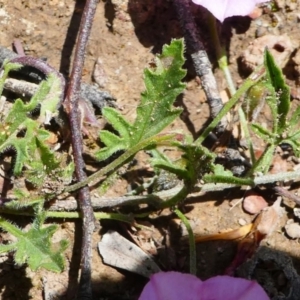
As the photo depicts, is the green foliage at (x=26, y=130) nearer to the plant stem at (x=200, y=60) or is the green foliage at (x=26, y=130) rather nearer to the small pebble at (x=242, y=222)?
the plant stem at (x=200, y=60)

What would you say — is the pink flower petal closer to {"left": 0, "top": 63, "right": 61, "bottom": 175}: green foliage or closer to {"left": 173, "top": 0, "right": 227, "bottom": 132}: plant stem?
{"left": 0, "top": 63, "right": 61, "bottom": 175}: green foliage

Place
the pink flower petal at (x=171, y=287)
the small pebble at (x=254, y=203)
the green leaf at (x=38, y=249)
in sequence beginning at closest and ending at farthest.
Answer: the pink flower petal at (x=171, y=287), the green leaf at (x=38, y=249), the small pebble at (x=254, y=203)

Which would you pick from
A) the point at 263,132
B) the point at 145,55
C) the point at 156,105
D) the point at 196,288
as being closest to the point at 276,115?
the point at 263,132

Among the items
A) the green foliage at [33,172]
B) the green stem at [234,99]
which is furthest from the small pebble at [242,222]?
the green foliage at [33,172]

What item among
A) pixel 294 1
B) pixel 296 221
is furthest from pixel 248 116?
pixel 294 1

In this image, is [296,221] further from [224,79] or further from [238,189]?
[224,79]
